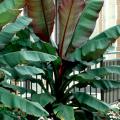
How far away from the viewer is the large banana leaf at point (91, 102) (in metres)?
7.16

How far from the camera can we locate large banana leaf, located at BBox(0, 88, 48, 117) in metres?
5.78

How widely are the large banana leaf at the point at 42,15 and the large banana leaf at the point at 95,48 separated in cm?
60

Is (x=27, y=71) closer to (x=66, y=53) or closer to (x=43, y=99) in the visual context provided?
(x=43, y=99)

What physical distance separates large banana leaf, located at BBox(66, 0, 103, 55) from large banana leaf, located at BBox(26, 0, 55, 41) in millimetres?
441

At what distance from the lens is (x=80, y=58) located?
24.1 ft

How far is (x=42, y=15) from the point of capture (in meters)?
7.51

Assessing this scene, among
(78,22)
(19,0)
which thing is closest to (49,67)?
(78,22)

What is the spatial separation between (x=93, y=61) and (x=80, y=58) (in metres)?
0.39

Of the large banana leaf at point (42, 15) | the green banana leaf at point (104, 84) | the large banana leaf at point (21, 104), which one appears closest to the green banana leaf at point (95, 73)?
the green banana leaf at point (104, 84)

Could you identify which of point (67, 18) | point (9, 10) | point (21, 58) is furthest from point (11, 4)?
point (67, 18)

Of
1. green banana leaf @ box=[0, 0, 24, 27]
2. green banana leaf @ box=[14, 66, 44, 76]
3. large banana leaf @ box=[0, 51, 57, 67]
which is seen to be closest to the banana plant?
green banana leaf @ box=[14, 66, 44, 76]

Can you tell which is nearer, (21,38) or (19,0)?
(19,0)

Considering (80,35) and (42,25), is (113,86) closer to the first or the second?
(80,35)

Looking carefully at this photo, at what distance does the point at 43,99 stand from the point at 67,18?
1440 millimetres
